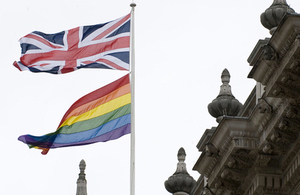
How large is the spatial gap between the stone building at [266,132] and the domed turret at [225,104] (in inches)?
16.4

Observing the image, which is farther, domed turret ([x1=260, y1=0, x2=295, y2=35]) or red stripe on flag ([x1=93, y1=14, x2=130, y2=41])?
red stripe on flag ([x1=93, y1=14, x2=130, y2=41])

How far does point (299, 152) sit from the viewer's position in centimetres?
2533

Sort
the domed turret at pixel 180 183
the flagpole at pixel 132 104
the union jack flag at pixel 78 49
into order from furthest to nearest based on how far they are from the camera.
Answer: the domed turret at pixel 180 183 → the union jack flag at pixel 78 49 → the flagpole at pixel 132 104

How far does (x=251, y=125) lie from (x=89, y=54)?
8.65 m

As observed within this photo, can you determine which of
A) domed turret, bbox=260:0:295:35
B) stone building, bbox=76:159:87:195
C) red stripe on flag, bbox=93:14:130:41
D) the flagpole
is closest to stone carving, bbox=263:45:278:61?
domed turret, bbox=260:0:295:35

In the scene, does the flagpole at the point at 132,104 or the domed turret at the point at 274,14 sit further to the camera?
the flagpole at the point at 132,104

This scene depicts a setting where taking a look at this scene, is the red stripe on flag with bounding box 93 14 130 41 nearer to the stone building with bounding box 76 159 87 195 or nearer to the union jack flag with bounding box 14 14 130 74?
the union jack flag with bounding box 14 14 130 74

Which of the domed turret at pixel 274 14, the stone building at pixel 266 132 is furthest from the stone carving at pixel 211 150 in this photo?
the domed turret at pixel 274 14

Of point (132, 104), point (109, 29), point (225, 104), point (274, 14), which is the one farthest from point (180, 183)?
point (274, 14)

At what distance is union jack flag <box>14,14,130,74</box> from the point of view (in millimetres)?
33469

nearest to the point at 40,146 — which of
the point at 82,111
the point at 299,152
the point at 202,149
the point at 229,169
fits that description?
the point at 82,111

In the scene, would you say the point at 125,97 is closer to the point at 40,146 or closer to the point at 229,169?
the point at 40,146

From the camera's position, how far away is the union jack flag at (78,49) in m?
33.5

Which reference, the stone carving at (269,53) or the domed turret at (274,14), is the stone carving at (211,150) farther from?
the stone carving at (269,53)
